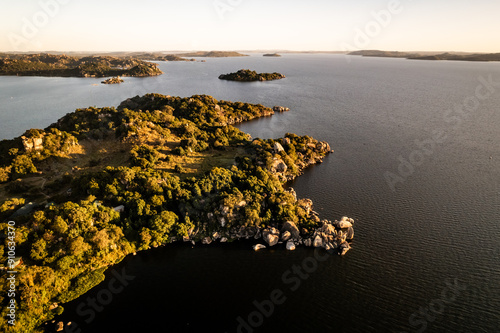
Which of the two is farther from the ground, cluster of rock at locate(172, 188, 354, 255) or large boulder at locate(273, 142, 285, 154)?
large boulder at locate(273, 142, 285, 154)

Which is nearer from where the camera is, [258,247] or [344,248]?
[344,248]

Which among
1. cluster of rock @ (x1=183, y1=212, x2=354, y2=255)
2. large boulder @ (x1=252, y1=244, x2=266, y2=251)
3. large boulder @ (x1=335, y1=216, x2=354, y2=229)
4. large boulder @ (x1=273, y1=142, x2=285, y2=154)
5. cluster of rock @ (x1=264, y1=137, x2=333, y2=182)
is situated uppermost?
large boulder @ (x1=273, y1=142, x2=285, y2=154)

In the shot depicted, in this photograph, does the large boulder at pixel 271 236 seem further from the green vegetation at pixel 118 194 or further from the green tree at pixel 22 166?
the green tree at pixel 22 166

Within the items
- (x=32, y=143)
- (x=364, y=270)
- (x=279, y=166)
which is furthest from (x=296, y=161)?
(x=32, y=143)

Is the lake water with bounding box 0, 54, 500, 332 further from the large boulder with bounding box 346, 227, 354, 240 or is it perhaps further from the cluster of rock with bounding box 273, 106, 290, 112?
the cluster of rock with bounding box 273, 106, 290, 112

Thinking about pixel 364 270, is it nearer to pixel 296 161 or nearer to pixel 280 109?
pixel 296 161

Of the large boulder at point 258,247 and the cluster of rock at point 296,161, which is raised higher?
the cluster of rock at point 296,161

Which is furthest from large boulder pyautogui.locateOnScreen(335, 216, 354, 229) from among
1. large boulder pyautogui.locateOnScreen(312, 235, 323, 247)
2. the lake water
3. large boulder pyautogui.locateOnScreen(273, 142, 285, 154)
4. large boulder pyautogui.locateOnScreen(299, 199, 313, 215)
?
large boulder pyautogui.locateOnScreen(273, 142, 285, 154)

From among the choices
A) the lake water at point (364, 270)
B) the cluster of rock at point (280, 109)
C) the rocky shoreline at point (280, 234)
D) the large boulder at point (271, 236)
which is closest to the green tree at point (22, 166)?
the lake water at point (364, 270)

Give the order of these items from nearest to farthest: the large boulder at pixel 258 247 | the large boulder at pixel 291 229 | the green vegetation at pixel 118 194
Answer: the green vegetation at pixel 118 194 → the large boulder at pixel 258 247 → the large boulder at pixel 291 229
